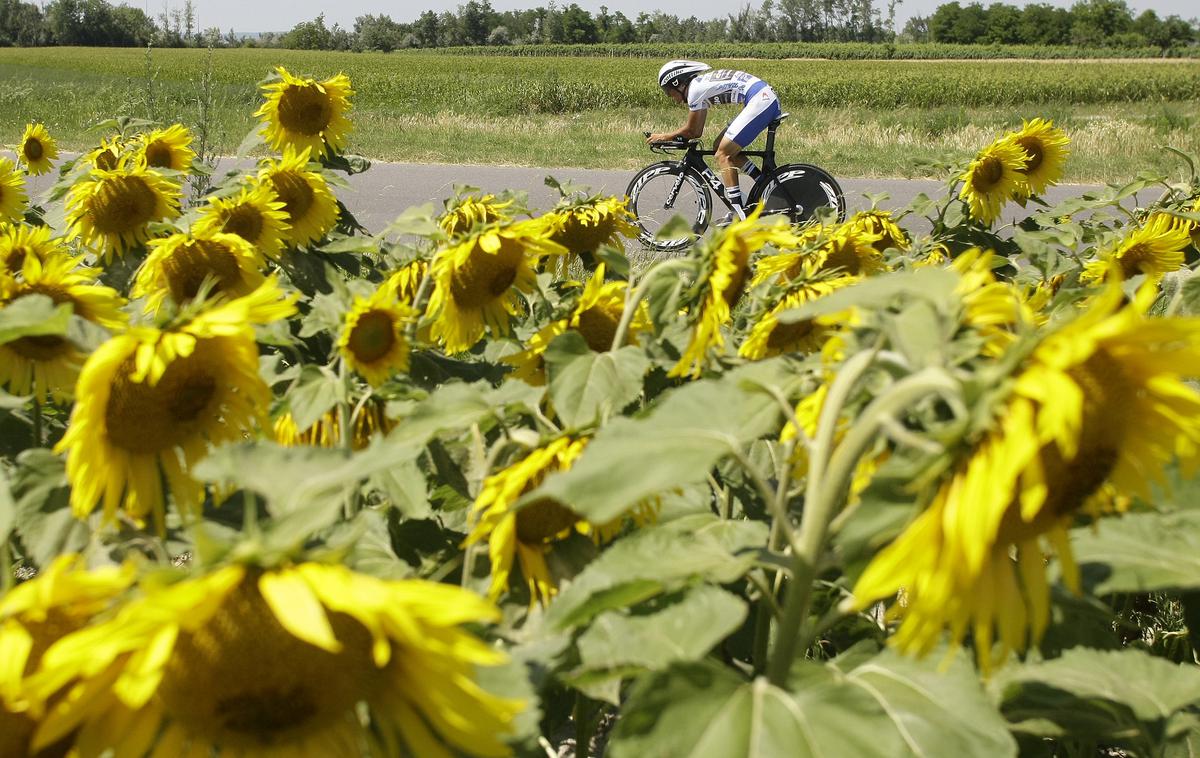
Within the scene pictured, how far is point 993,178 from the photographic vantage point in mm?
3082

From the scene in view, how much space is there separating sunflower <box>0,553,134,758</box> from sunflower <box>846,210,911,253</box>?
7.08ft

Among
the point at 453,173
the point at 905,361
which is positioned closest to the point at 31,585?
the point at 905,361

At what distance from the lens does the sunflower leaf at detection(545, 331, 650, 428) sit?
1.35 m

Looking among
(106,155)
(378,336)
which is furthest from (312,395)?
(106,155)

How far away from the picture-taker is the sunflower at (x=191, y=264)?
6.09ft

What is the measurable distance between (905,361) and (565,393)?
687 mm

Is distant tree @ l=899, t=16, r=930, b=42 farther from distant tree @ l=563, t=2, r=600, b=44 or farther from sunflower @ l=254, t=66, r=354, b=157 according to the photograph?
sunflower @ l=254, t=66, r=354, b=157

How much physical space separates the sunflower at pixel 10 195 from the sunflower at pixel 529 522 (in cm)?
203

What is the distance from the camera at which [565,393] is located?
139cm

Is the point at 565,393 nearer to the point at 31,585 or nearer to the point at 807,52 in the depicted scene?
the point at 31,585

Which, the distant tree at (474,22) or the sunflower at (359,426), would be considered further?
the distant tree at (474,22)

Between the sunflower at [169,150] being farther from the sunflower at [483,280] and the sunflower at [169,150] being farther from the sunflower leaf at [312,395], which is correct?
the sunflower leaf at [312,395]

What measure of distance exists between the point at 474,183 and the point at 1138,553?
9.81 m

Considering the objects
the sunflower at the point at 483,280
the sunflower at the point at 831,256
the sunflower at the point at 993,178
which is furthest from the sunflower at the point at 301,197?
the sunflower at the point at 993,178
